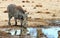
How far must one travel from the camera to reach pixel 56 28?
559 cm

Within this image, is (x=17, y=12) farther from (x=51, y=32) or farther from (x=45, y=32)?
(x=51, y=32)

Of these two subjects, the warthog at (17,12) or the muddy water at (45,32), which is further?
the warthog at (17,12)

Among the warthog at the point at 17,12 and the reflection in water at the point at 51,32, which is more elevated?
the warthog at the point at 17,12

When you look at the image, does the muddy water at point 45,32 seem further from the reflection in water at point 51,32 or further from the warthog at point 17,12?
the warthog at point 17,12

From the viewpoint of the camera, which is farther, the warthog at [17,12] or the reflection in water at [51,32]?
the warthog at [17,12]

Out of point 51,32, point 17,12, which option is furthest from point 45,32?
point 17,12

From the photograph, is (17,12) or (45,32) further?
(17,12)

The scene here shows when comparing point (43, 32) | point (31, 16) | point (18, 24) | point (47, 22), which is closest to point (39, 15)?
point (31, 16)

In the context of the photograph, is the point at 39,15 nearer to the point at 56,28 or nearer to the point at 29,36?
the point at 56,28

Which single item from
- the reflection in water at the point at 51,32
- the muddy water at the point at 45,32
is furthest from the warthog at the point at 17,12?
the reflection in water at the point at 51,32

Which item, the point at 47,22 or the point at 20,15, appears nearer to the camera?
the point at 20,15

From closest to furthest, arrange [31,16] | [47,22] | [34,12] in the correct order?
[47,22] → [31,16] → [34,12]

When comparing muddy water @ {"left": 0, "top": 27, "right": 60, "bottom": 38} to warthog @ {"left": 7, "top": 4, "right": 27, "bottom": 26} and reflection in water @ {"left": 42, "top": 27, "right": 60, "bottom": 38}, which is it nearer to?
reflection in water @ {"left": 42, "top": 27, "right": 60, "bottom": 38}

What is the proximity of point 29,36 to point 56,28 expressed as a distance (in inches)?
35.7
